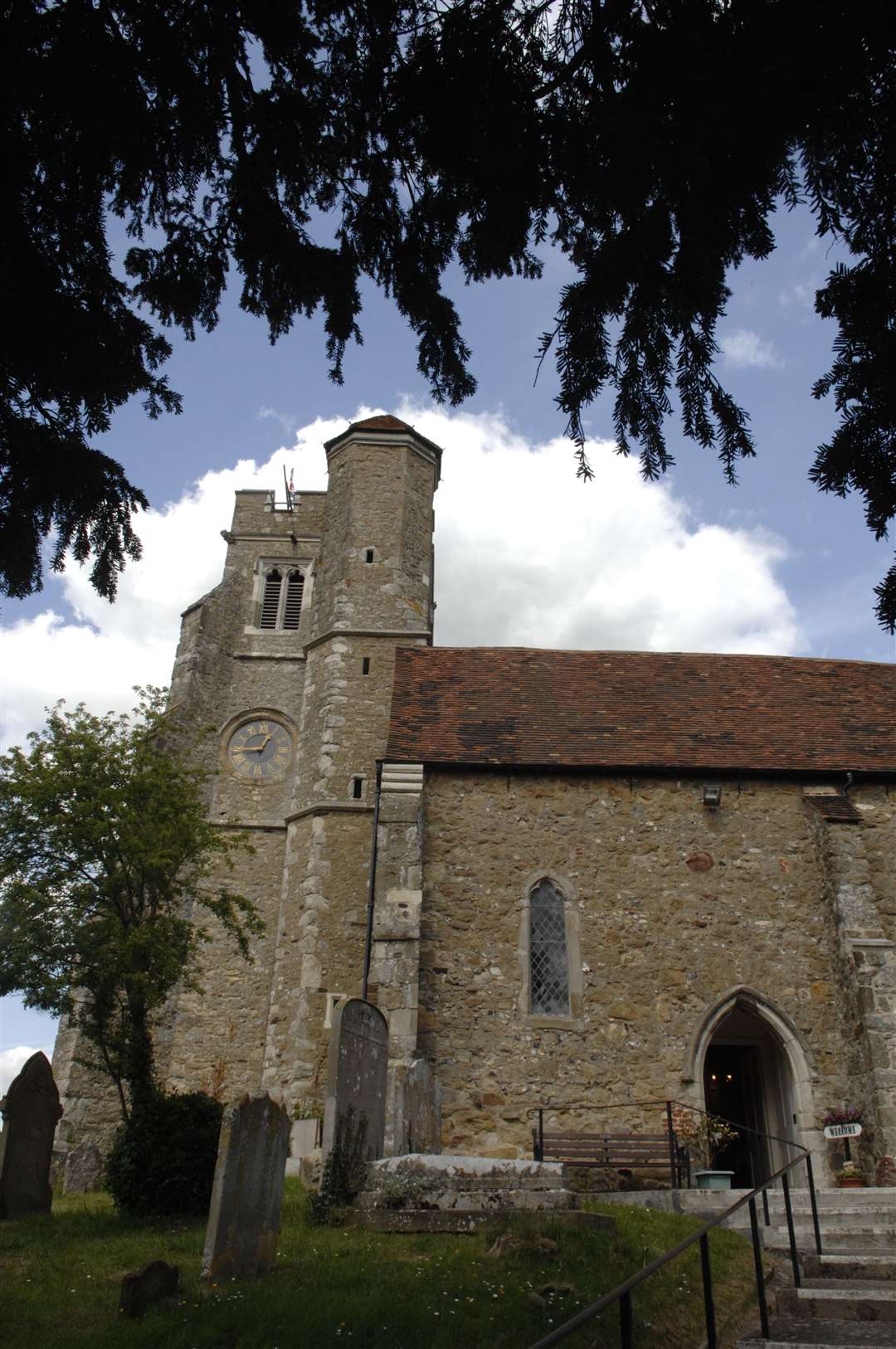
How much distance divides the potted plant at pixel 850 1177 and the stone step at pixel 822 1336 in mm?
6384

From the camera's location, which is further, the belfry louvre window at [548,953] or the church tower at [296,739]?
the church tower at [296,739]

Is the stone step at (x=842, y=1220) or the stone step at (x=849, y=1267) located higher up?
Answer: the stone step at (x=842, y=1220)

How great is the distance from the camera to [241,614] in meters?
24.8

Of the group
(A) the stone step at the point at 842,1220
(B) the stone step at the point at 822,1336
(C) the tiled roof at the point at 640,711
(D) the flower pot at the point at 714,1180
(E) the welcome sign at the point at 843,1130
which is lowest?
(B) the stone step at the point at 822,1336

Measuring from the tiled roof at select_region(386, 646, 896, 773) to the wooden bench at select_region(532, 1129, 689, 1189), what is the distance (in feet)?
16.4

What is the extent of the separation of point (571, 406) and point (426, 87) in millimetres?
1328

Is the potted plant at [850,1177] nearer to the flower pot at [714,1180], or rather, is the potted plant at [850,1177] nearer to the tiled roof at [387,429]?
the flower pot at [714,1180]

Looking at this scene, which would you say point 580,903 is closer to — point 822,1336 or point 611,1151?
point 611,1151

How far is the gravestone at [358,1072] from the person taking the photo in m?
8.91

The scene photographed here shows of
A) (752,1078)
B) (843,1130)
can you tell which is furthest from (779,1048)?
(843,1130)

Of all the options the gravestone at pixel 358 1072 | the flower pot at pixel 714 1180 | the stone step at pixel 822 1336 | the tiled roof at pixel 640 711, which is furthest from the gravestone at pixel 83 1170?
the stone step at pixel 822 1336

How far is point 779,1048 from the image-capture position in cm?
1353

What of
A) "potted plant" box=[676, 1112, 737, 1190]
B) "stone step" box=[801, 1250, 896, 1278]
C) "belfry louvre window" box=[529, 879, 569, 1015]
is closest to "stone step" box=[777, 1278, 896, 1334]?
"stone step" box=[801, 1250, 896, 1278]

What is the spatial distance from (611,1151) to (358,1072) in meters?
4.14
